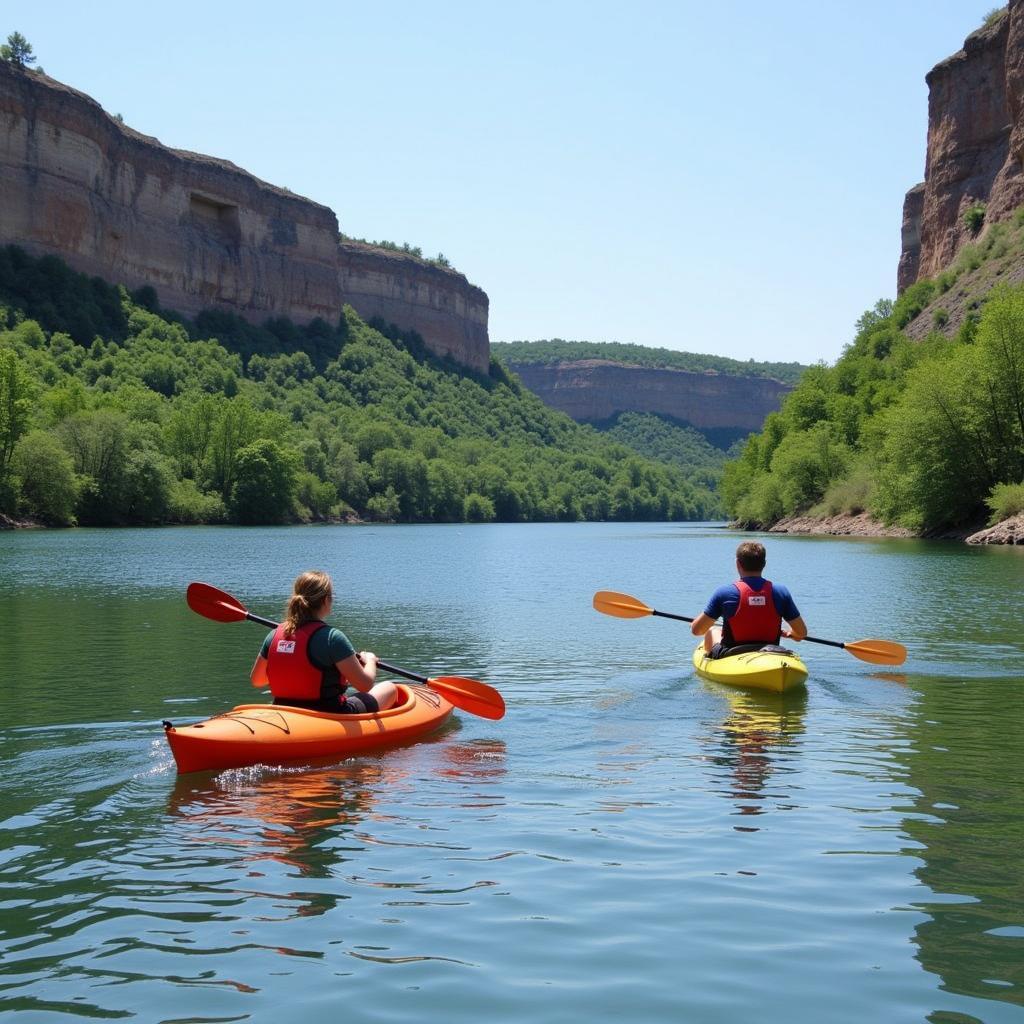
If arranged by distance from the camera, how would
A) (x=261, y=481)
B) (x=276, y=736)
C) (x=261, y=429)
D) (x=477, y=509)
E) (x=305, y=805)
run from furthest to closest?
1. (x=477, y=509)
2. (x=261, y=429)
3. (x=261, y=481)
4. (x=276, y=736)
5. (x=305, y=805)

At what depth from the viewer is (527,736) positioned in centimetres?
952

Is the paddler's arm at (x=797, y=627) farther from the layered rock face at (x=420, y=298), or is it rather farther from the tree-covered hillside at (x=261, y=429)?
the layered rock face at (x=420, y=298)

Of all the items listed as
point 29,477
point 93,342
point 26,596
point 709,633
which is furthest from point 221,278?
point 709,633

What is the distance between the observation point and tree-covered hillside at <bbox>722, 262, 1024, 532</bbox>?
41.2 m

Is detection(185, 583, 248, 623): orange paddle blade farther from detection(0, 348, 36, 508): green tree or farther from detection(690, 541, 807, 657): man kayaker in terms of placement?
detection(0, 348, 36, 508): green tree

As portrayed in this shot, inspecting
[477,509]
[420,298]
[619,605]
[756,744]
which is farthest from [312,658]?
[420,298]

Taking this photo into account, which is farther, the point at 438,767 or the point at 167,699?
the point at 167,699

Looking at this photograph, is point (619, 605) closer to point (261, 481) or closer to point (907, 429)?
point (907, 429)

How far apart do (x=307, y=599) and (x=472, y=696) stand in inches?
87.9

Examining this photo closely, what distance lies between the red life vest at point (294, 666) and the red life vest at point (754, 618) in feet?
15.7

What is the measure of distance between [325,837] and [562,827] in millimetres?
1265

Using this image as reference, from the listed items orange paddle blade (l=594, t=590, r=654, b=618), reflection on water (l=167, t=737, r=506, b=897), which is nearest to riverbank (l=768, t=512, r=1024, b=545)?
orange paddle blade (l=594, t=590, r=654, b=618)

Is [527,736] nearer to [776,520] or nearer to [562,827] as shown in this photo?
[562,827]

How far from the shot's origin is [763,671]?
37.0 feet
